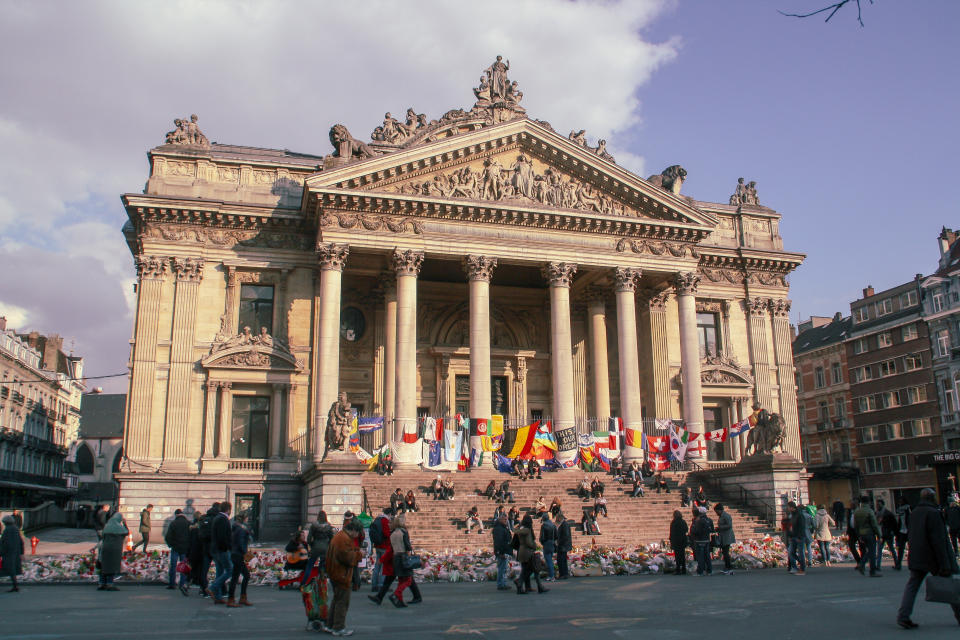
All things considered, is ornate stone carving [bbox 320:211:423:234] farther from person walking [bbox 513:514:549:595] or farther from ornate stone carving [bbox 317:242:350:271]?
person walking [bbox 513:514:549:595]

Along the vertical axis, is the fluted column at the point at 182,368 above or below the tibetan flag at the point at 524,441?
above

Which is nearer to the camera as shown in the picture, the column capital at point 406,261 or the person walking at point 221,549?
the person walking at point 221,549

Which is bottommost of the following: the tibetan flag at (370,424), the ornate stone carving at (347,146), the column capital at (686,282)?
the tibetan flag at (370,424)

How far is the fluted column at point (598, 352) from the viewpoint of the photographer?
37375 mm

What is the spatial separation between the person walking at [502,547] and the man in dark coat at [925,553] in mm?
8269

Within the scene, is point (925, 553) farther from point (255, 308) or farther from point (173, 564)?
point (255, 308)

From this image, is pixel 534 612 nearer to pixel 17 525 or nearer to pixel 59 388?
pixel 17 525

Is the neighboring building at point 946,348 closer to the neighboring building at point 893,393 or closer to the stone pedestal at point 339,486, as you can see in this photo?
the neighboring building at point 893,393

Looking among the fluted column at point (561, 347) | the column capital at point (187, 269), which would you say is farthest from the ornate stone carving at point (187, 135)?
the fluted column at point (561, 347)

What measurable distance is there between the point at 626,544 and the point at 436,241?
48.3 feet

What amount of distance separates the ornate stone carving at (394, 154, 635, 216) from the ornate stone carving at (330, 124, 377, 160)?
2337 mm

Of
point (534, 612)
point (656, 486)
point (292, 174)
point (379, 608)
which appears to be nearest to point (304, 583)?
point (379, 608)

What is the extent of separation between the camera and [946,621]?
11.4 meters

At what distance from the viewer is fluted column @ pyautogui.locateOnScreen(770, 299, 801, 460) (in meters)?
40.7
